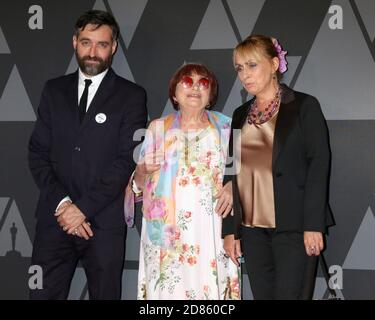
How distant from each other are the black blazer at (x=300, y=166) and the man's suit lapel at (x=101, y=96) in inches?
37.1

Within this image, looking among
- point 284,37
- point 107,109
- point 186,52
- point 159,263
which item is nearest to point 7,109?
point 107,109

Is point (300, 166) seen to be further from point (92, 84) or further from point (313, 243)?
point (92, 84)

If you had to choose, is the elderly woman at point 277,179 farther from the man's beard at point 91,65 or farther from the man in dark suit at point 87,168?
the man's beard at point 91,65

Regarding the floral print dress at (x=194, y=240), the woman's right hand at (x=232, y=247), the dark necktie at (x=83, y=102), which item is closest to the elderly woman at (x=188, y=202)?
the floral print dress at (x=194, y=240)

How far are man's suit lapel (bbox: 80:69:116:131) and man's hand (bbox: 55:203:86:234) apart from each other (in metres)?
0.40

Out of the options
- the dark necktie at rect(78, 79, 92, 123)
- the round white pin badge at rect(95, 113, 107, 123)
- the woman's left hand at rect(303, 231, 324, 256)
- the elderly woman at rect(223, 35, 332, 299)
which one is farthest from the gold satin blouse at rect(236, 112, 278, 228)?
the dark necktie at rect(78, 79, 92, 123)

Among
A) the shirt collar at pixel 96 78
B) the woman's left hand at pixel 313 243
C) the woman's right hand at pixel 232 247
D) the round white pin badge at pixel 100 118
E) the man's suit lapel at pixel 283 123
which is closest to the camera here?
the woman's left hand at pixel 313 243

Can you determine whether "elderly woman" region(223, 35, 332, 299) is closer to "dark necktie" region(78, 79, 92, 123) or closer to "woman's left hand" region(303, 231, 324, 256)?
"woman's left hand" region(303, 231, 324, 256)

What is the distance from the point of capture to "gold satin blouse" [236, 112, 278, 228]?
233 centimetres

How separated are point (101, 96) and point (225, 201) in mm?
839

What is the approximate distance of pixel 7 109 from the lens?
11.0 ft

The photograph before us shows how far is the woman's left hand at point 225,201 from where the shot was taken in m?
2.57

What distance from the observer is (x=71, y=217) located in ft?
8.71
